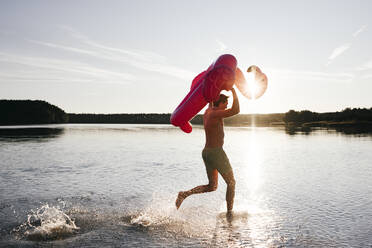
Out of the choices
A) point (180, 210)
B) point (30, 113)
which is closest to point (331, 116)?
point (180, 210)

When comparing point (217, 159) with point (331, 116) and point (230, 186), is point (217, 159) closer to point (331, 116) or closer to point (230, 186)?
point (230, 186)

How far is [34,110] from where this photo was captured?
106 metres

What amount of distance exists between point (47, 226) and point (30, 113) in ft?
355

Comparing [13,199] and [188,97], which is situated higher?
[188,97]

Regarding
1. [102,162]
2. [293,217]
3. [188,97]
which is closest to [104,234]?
[188,97]

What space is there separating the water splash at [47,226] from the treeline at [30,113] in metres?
101

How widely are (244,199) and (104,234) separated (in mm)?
3272

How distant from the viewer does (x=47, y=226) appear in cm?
553

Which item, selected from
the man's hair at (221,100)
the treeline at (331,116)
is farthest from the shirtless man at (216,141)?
the treeline at (331,116)

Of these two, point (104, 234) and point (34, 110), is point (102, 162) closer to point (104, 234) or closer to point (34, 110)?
point (104, 234)

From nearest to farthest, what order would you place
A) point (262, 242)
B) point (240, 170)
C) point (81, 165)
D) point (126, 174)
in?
point (262, 242) < point (126, 174) < point (240, 170) < point (81, 165)

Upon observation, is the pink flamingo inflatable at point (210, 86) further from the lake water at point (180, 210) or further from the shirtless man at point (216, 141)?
the lake water at point (180, 210)

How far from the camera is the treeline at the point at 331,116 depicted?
219 feet

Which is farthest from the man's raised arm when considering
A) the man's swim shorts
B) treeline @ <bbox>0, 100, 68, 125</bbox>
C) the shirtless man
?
treeline @ <bbox>0, 100, 68, 125</bbox>
